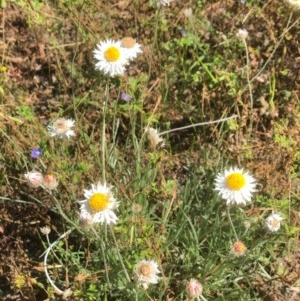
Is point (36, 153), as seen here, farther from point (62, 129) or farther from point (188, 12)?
point (188, 12)

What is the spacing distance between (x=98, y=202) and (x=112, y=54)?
514 mm

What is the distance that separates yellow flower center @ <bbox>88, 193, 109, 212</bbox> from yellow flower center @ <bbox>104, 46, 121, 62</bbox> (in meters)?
0.46

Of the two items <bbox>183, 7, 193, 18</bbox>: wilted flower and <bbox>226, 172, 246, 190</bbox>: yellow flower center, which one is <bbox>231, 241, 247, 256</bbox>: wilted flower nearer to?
<bbox>226, 172, 246, 190</bbox>: yellow flower center

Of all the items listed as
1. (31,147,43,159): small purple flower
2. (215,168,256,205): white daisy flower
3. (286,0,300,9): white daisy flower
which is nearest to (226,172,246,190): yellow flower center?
(215,168,256,205): white daisy flower

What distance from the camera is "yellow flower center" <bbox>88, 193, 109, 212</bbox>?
1.66m

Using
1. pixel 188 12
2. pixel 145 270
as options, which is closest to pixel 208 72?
pixel 188 12

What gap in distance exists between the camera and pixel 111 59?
6.31 ft

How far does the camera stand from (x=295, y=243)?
2262 millimetres

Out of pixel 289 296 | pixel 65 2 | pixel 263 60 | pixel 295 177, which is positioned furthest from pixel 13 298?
pixel 263 60

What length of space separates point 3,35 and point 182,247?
1421 millimetres

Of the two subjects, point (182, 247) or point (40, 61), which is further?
point (40, 61)

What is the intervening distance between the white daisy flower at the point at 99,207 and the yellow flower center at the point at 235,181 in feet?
1.17

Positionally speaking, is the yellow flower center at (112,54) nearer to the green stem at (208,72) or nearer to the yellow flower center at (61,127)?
the yellow flower center at (61,127)

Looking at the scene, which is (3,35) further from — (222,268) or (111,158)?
(222,268)
